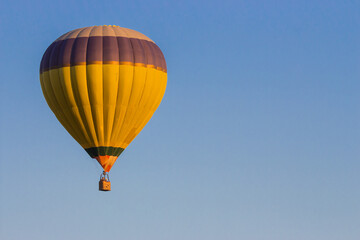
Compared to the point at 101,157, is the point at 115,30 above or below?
above

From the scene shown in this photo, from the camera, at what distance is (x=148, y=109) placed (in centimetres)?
8112

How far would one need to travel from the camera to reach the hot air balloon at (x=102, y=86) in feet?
261

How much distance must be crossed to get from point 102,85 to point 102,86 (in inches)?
2.1

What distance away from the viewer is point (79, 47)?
80.0 metres

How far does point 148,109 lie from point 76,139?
4263 millimetres

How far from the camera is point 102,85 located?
7969 centimetres

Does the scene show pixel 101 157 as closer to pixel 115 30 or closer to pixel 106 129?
pixel 106 129

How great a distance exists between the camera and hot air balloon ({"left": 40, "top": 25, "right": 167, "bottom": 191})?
7969 centimetres

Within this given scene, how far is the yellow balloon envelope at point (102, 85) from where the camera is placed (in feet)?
261

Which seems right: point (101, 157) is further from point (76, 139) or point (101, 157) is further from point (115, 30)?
point (115, 30)

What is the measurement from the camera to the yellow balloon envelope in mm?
79688

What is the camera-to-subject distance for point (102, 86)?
7969cm

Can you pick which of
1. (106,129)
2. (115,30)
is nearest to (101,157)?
(106,129)

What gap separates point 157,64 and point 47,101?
6368 millimetres
